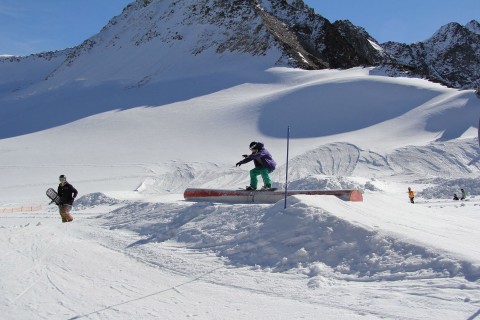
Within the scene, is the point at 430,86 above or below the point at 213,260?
above

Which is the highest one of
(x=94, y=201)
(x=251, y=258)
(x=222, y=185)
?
(x=251, y=258)

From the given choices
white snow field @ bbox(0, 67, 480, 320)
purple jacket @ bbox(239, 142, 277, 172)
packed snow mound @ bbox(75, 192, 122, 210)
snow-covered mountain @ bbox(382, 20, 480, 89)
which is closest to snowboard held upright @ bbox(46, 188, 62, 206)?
white snow field @ bbox(0, 67, 480, 320)

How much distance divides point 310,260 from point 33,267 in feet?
11.4

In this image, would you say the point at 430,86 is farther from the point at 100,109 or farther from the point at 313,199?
the point at 313,199

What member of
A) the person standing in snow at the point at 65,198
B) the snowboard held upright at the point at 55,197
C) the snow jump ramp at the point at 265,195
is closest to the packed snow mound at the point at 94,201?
the snowboard held upright at the point at 55,197

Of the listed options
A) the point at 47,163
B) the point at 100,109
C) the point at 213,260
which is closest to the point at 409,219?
the point at 213,260

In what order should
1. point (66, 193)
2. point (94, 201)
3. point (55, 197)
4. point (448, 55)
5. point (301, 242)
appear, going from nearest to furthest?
point (301, 242), point (66, 193), point (55, 197), point (94, 201), point (448, 55)

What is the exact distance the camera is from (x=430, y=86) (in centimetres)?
3862

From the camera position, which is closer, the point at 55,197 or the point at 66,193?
the point at 66,193

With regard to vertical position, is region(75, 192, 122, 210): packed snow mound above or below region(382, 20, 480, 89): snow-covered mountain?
below

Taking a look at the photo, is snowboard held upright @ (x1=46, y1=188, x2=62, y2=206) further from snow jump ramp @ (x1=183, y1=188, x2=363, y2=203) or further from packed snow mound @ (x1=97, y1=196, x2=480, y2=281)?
snow jump ramp @ (x1=183, y1=188, x2=363, y2=203)

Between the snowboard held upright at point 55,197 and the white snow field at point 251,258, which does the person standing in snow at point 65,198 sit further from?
the white snow field at point 251,258

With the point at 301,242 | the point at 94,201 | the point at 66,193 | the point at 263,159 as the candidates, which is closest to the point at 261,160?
the point at 263,159

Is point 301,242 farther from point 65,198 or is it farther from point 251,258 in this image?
point 65,198
